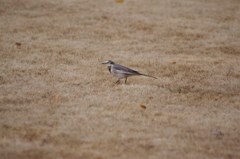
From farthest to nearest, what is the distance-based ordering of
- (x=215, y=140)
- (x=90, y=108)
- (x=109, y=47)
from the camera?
(x=109, y=47), (x=90, y=108), (x=215, y=140)

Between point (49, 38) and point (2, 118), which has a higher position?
point (49, 38)

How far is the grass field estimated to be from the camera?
4340 millimetres

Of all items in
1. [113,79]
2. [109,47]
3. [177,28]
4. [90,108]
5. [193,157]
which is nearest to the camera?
[193,157]

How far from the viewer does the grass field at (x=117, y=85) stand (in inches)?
171

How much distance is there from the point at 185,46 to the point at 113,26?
3.50 metres

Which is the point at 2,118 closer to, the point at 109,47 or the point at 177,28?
the point at 109,47

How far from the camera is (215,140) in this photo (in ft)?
15.0

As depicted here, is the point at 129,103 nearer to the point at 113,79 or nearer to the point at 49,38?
the point at 113,79

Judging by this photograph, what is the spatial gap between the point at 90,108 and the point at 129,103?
0.84 metres

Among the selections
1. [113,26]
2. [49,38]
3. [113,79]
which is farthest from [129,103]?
[113,26]

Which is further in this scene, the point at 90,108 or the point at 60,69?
the point at 60,69

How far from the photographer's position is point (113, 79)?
Result: 25.0 feet

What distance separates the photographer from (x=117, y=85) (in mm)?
7129

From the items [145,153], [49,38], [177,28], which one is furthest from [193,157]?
[177,28]
